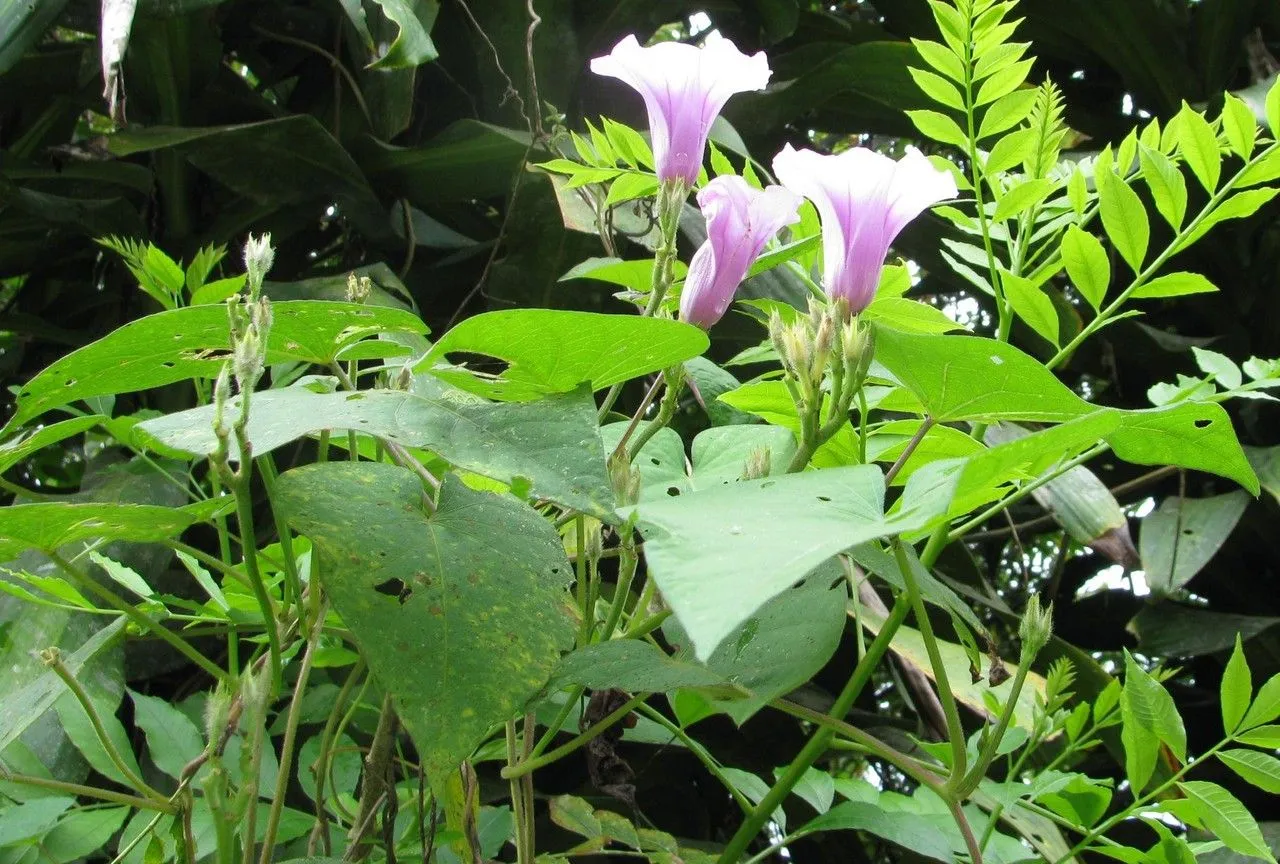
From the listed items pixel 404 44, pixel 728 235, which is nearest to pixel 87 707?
pixel 728 235

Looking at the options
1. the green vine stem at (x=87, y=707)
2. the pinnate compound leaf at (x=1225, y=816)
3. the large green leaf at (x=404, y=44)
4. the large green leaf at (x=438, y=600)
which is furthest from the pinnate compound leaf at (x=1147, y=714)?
the large green leaf at (x=404, y=44)

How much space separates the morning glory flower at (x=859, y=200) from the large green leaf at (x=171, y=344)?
5.3 inches

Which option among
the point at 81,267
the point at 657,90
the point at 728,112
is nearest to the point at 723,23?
the point at 728,112

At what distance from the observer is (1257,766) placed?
0.39 meters

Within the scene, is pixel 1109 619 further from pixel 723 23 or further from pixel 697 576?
pixel 697 576

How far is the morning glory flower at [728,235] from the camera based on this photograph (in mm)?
Answer: 335

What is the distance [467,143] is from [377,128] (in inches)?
4.4

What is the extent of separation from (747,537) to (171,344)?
0.63 ft

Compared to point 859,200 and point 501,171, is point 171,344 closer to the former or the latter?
point 859,200

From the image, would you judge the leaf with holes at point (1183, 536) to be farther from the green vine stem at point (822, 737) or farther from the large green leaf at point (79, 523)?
the large green leaf at point (79, 523)

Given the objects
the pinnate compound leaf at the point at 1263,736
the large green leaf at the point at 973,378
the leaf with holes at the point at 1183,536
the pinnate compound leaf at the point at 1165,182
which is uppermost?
the pinnate compound leaf at the point at 1165,182

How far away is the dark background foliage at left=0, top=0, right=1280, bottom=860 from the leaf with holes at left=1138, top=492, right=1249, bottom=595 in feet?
0.12

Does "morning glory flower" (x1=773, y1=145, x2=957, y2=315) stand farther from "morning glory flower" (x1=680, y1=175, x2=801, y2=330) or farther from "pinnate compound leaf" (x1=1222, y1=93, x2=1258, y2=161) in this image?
"pinnate compound leaf" (x1=1222, y1=93, x2=1258, y2=161)

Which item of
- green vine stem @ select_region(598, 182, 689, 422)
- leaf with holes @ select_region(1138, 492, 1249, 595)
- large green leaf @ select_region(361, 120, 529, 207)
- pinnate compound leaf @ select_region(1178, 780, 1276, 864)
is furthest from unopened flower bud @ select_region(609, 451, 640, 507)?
leaf with holes @ select_region(1138, 492, 1249, 595)
